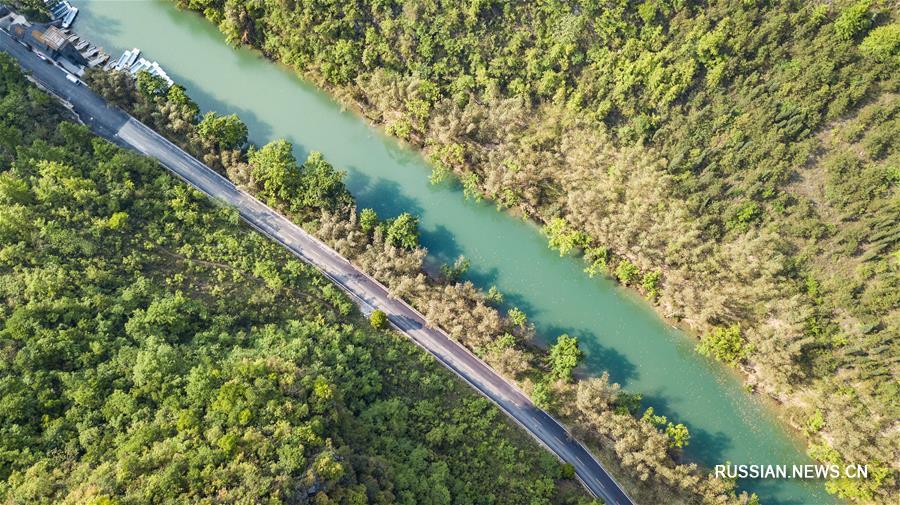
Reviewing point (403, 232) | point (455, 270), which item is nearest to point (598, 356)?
point (455, 270)

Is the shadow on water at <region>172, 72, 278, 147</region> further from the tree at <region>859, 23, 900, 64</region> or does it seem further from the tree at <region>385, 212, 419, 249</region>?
the tree at <region>859, 23, 900, 64</region>

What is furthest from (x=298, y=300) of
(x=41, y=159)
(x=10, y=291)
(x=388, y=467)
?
(x=41, y=159)

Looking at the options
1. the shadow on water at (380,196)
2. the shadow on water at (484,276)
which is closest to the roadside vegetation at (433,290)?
the shadow on water at (484,276)

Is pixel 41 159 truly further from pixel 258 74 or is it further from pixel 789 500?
pixel 789 500

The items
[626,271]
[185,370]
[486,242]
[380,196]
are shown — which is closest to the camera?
[185,370]

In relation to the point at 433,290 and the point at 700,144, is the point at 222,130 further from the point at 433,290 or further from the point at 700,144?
the point at 700,144

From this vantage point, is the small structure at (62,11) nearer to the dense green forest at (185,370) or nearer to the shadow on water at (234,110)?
the dense green forest at (185,370)

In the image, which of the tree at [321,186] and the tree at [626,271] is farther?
the tree at [626,271]
